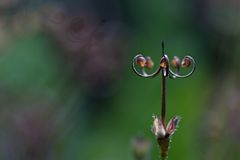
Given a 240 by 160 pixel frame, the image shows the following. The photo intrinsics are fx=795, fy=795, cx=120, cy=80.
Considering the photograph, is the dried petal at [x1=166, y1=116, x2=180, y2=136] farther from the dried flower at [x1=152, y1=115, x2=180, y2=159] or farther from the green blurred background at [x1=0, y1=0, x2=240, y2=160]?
the green blurred background at [x1=0, y1=0, x2=240, y2=160]

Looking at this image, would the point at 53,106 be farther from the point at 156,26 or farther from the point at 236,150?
the point at 156,26

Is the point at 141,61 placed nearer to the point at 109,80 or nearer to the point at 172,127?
the point at 172,127

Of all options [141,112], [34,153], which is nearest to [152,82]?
[141,112]

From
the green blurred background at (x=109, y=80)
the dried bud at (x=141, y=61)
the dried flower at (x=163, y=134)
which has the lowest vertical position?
the dried flower at (x=163, y=134)

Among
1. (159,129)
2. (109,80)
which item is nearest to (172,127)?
(159,129)

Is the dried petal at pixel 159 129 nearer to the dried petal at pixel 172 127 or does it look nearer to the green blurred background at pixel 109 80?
the dried petal at pixel 172 127

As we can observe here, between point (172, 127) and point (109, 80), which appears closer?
point (172, 127)

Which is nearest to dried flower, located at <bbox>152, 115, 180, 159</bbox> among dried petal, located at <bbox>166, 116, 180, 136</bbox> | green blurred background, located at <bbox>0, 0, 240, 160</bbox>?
dried petal, located at <bbox>166, 116, 180, 136</bbox>

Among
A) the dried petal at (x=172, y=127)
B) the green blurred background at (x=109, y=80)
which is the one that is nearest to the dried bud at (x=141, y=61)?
the dried petal at (x=172, y=127)

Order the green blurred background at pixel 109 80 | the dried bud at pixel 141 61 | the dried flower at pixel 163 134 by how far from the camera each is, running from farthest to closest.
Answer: the green blurred background at pixel 109 80 → the dried bud at pixel 141 61 → the dried flower at pixel 163 134
